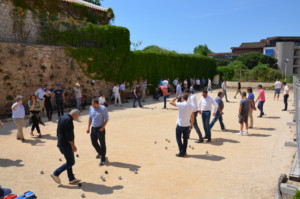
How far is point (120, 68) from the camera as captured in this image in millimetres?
20438

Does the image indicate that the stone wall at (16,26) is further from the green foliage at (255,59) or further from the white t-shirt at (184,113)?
the green foliage at (255,59)

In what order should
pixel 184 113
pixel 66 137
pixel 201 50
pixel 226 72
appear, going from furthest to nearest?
pixel 201 50 < pixel 226 72 < pixel 184 113 < pixel 66 137

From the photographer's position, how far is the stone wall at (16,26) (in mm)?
14847

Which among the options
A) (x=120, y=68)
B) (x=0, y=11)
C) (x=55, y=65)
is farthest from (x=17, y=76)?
(x=120, y=68)

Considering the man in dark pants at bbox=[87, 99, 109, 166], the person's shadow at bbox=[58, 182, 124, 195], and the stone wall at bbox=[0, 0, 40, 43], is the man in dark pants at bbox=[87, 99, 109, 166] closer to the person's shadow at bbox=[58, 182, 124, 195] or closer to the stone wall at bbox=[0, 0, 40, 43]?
the person's shadow at bbox=[58, 182, 124, 195]

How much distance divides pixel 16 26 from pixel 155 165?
44.1ft

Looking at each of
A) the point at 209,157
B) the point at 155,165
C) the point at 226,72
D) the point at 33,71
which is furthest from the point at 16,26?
the point at 226,72

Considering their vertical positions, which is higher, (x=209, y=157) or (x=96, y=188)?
(x=209, y=157)

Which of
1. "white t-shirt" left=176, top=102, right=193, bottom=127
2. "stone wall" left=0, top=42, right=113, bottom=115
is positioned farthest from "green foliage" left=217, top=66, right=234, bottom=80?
"white t-shirt" left=176, top=102, right=193, bottom=127

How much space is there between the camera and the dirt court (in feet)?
17.7

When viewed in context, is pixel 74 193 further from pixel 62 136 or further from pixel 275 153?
pixel 275 153

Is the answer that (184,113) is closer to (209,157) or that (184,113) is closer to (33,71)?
(209,157)

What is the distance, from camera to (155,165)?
267 inches

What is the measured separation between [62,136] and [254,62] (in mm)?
58334
